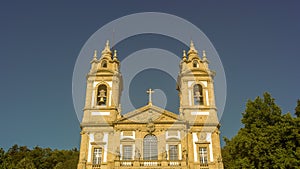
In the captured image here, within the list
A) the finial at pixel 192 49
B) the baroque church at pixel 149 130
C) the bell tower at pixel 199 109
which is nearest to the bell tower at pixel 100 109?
the baroque church at pixel 149 130

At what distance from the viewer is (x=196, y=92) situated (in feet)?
98.6

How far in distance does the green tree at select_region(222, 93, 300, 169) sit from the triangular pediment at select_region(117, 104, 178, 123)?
7656 mm

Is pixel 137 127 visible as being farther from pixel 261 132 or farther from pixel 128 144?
pixel 261 132

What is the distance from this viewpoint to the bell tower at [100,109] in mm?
25969

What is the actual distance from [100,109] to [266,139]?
15559mm

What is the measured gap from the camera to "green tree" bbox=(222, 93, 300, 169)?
17.5 meters

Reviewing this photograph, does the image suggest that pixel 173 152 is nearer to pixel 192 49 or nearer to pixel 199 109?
pixel 199 109

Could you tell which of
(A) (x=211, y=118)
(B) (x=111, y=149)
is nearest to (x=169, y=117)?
(A) (x=211, y=118)

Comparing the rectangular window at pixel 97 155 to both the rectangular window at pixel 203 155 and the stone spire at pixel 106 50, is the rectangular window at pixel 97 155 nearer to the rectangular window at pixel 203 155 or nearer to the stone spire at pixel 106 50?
the rectangular window at pixel 203 155

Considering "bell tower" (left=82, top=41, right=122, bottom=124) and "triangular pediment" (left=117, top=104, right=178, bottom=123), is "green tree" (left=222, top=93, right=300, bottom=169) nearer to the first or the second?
"triangular pediment" (left=117, top=104, right=178, bottom=123)

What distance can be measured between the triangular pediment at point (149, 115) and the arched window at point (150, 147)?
153cm

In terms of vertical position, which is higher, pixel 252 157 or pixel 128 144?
pixel 128 144

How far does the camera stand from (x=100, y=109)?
28547mm

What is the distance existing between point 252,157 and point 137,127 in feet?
36.0
